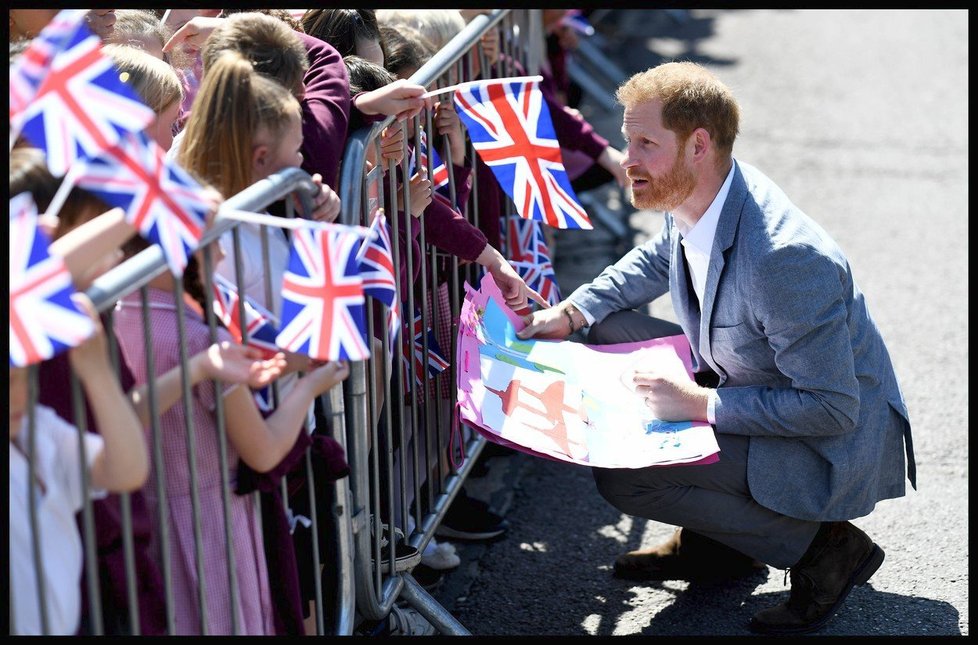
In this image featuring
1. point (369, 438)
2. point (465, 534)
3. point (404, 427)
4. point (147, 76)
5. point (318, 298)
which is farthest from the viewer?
point (465, 534)

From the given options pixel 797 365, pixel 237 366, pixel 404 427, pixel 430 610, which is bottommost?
pixel 430 610

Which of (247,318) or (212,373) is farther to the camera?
(247,318)

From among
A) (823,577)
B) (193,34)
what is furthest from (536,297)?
(193,34)

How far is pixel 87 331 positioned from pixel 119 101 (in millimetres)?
439

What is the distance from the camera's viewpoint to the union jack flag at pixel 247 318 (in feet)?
7.69

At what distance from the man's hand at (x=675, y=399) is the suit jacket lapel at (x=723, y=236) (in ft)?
0.74

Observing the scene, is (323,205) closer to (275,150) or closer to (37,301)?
(275,150)

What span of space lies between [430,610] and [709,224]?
52.2 inches

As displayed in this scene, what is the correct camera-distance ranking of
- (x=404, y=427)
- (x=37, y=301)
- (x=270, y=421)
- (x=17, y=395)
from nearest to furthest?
(x=37, y=301)
(x=17, y=395)
(x=270, y=421)
(x=404, y=427)

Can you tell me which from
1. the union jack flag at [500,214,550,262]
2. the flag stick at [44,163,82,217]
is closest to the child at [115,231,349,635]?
the flag stick at [44,163,82,217]

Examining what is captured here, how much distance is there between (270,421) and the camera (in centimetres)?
240

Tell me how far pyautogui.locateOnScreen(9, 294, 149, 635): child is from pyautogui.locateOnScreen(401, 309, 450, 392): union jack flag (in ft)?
4.42

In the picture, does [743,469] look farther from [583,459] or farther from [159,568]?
[159,568]

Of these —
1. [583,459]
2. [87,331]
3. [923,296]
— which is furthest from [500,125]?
[923,296]
